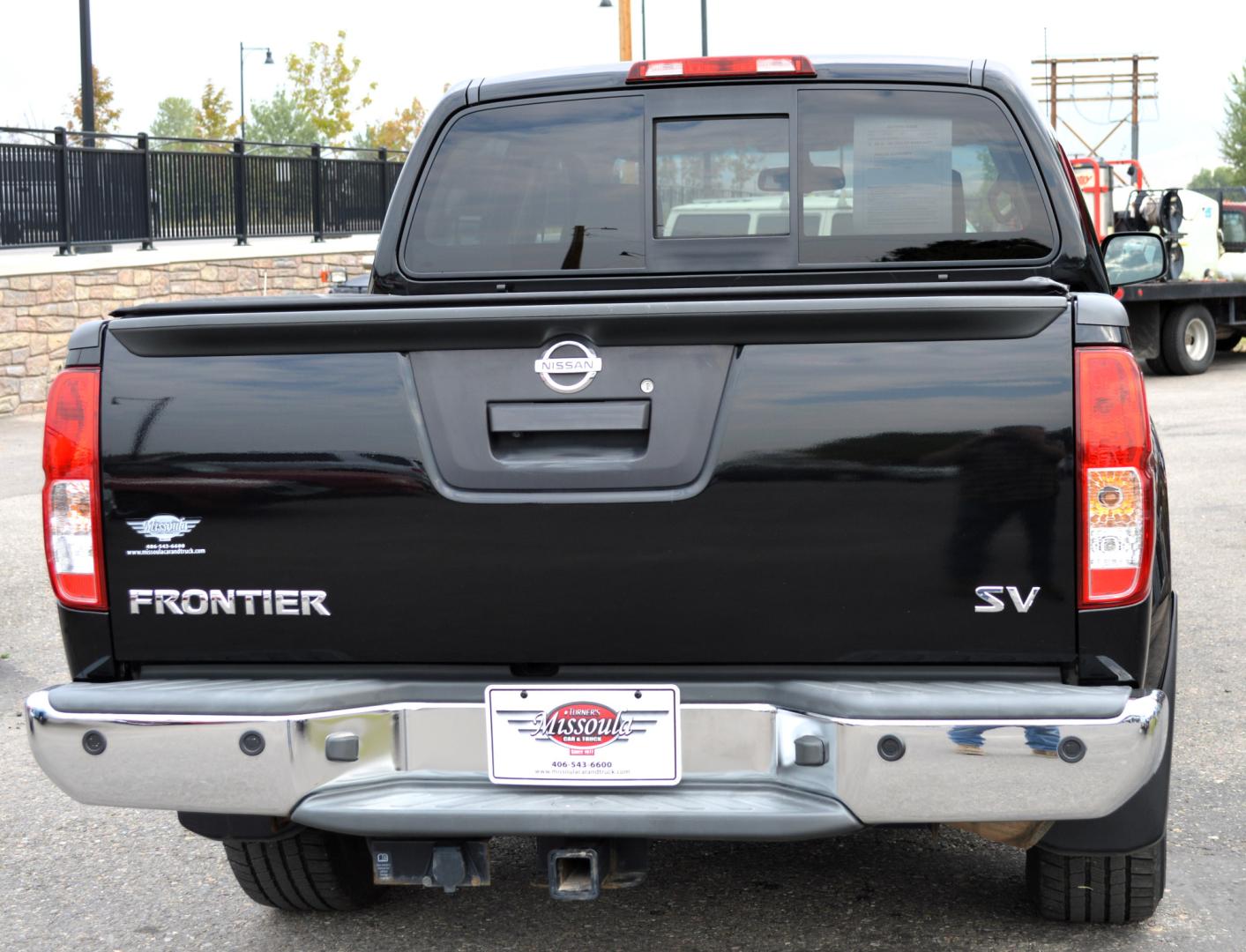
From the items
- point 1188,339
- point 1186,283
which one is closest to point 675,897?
point 1186,283

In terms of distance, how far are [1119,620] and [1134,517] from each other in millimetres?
195

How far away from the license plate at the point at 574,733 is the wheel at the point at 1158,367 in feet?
55.0

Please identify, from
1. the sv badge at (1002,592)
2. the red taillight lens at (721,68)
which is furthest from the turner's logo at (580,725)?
the red taillight lens at (721,68)

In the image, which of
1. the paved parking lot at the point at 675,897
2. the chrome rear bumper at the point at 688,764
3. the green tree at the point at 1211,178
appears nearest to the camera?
the chrome rear bumper at the point at 688,764

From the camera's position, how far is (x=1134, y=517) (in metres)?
2.81

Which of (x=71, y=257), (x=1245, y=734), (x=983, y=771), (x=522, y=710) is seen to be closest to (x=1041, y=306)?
(x=983, y=771)

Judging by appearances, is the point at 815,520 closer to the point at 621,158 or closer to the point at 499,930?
the point at 499,930

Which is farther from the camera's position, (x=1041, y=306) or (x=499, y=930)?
(x=499, y=930)

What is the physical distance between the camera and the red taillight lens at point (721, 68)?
4.52 metres

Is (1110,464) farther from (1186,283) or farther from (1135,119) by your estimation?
(1135,119)

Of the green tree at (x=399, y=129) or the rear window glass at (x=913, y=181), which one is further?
the green tree at (x=399, y=129)

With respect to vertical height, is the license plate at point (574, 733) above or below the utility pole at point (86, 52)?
below

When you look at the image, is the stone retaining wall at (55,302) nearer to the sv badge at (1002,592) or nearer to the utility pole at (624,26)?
the utility pole at (624,26)

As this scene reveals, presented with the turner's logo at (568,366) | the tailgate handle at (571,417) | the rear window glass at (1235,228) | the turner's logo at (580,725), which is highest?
the rear window glass at (1235,228)
